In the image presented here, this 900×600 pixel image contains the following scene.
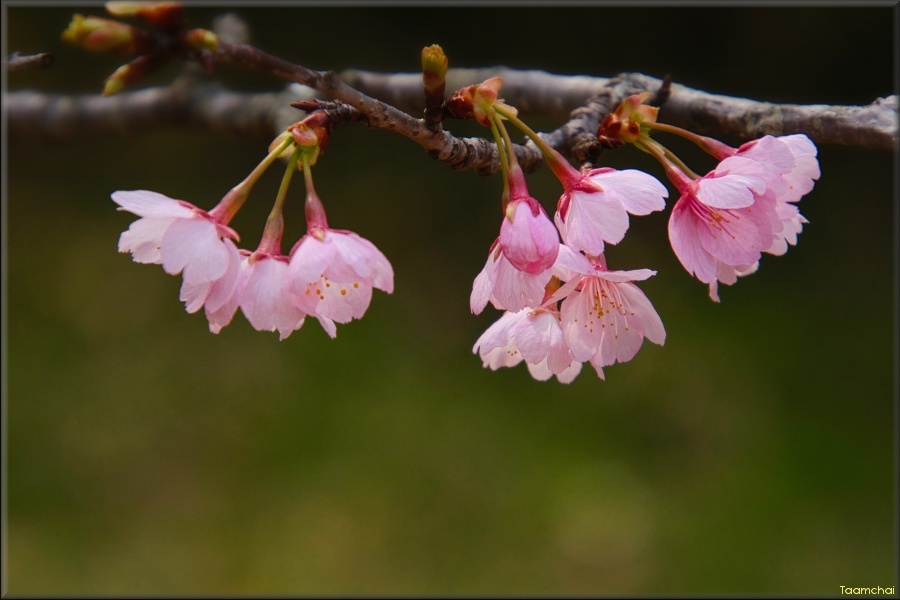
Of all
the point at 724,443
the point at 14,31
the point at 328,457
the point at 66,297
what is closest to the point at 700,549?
the point at 724,443

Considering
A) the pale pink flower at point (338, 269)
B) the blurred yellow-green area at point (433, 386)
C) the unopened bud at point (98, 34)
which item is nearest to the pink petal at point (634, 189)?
the pale pink flower at point (338, 269)

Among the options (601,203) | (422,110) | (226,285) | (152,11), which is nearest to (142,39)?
(152,11)

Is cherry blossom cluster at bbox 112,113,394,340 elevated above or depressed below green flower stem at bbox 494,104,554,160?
below

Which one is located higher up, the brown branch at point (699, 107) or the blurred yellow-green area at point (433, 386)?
the brown branch at point (699, 107)

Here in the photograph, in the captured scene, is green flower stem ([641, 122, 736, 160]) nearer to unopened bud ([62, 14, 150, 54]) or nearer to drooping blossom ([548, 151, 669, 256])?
drooping blossom ([548, 151, 669, 256])

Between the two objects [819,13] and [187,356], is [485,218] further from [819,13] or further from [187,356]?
[819,13]

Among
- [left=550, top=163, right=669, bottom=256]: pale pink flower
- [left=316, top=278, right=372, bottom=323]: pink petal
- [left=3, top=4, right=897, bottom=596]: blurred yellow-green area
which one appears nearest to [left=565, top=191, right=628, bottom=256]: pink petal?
[left=550, top=163, right=669, bottom=256]: pale pink flower

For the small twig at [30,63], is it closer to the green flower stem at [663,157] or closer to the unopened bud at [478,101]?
the unopened bud at [478,101]
